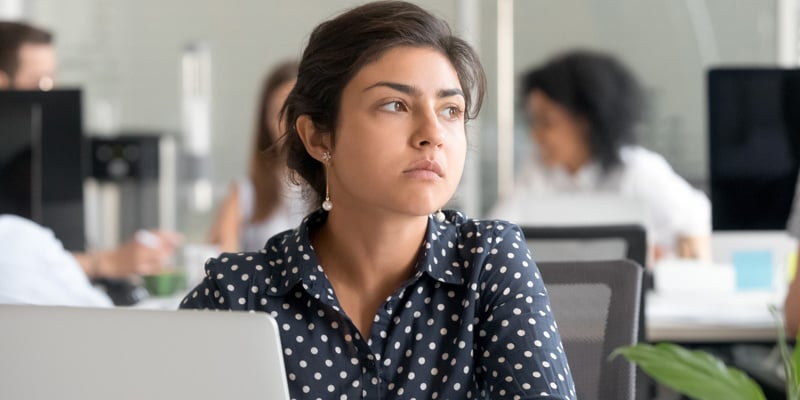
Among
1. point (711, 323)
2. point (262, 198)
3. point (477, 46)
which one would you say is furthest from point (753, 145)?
point (477, 46)

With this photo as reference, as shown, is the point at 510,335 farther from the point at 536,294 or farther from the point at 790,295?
the point at 790,295

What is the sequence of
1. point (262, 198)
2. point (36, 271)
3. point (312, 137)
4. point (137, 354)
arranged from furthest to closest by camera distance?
point (262, 198)
point (36, 271)
point (312, 137)
point (137, 354)

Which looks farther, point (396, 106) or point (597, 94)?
point (597, 94)

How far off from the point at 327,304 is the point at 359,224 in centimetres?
13

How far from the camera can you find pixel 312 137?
177cm

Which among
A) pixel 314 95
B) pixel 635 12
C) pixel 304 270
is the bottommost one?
pixel 304 270

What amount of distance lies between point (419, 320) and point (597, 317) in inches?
14.3

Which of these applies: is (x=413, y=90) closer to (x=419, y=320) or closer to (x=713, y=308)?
(x=419, y=320)

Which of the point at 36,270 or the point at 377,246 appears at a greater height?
the point at 377,246

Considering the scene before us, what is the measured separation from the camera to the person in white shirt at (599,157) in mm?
4121

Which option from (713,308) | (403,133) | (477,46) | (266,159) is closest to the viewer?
(403,133)

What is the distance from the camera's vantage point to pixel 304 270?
164 centimetres

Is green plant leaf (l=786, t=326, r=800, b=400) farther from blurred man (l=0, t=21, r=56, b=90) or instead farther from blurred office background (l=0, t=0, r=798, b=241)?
blurred office background (l=0, t=0, r=798, b=241)

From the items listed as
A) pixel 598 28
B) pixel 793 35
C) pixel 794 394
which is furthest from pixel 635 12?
pixel 794 394
